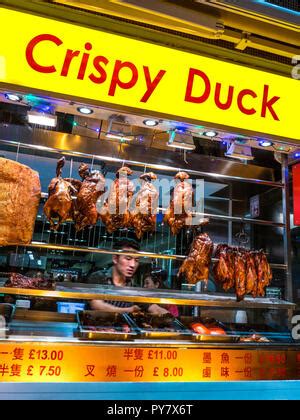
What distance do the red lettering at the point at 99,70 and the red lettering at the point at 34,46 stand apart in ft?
0.83

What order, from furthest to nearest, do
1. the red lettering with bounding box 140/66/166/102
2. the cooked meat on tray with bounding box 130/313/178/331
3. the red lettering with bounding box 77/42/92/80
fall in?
1. the cooked meat on tray with bounding box 130/313/178/331
2. the red lettering with bounding box 140/66/166/102
3. the red lettering with bounding box 77/42/92/80

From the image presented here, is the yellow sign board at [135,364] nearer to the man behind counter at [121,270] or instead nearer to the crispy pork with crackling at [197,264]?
the crispy pork with crackling at [197,264]

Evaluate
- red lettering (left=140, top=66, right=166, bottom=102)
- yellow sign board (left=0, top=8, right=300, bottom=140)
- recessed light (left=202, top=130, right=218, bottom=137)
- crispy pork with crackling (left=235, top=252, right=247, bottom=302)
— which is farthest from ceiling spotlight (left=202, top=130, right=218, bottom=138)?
crispy pork with crackling (left=235, top=252, right=247, bottom=302)

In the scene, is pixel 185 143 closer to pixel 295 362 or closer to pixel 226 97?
pixel 226 97

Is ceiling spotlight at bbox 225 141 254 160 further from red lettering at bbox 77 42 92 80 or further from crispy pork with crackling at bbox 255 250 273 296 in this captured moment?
red lettering at bbox 77 42 92 80

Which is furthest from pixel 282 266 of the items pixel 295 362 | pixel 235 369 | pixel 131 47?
pixel 131 47

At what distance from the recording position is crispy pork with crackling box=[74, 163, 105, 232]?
357cm

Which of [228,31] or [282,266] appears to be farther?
[282,266]

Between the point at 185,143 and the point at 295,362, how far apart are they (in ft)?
7.05

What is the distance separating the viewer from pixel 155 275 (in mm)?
5457

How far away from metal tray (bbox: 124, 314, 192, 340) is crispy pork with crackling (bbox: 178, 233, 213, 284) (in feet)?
1.46

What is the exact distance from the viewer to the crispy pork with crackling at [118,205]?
370 centimetres

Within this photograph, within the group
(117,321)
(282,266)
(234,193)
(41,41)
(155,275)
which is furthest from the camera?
(234,193)

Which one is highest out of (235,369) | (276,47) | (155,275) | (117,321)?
(276,47)
